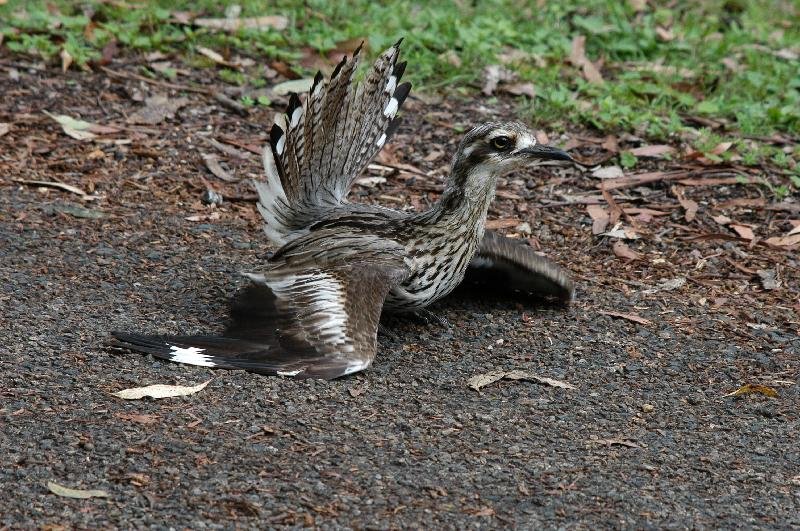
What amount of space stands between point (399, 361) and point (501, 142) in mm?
1126

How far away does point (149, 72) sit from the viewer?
26.7 feet

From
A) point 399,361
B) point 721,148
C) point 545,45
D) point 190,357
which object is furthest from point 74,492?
point 545,45

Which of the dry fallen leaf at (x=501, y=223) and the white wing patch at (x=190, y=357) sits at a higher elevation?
the dry fallen leaf at (x=501, y=223)

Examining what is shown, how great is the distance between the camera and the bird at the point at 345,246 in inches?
194

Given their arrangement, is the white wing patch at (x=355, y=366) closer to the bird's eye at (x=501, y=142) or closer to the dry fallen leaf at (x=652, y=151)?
the bird's eye at (x=501, y=142)

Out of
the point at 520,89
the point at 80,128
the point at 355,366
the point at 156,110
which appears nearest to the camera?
the point at 355,366

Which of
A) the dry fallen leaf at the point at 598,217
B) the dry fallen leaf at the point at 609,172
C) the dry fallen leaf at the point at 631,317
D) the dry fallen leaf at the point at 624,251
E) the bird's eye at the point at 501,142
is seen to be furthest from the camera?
the dry fallen leaf at the point at 609,172

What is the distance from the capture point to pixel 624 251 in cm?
661

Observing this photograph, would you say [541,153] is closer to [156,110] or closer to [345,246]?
[345,246]

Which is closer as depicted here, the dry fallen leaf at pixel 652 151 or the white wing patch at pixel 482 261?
the white wing patch at pixel 482 261

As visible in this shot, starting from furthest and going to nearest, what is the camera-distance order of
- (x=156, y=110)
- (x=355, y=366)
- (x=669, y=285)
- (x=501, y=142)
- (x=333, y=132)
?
1. (x=156, y=110)
2. (x=669, y=285)
3. (x=333, y=132)
4. (x=501, y=142)
5. (x=355, y=366)

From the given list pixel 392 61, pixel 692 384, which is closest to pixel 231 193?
pixel 392 61

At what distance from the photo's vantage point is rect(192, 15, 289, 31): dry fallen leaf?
8.75m

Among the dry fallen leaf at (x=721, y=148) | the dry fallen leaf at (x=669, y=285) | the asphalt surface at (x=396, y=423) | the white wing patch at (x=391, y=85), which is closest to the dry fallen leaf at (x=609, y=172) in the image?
the dry fallen leaf at (x=721, y=148)
